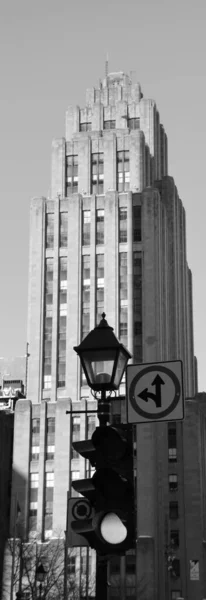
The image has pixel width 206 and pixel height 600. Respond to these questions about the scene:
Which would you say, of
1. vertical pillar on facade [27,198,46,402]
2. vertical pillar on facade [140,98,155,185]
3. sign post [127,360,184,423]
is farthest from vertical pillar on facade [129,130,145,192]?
sign post [127,360,184,423]

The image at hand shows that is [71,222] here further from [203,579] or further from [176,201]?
[203,579]

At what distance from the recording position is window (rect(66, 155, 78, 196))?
5340 inches

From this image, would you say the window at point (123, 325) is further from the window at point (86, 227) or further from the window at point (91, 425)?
the window at point (86, 227)

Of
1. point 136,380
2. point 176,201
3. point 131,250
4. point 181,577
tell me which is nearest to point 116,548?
point 136,380

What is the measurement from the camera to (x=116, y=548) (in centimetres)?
1059

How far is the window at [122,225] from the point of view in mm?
128375

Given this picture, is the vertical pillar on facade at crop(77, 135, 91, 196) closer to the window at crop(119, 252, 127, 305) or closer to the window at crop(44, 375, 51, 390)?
the window at crop(119, 252, 127, 305)

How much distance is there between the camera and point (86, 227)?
131m

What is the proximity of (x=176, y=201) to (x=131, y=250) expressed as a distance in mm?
23656

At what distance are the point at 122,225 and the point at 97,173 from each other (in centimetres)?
1037

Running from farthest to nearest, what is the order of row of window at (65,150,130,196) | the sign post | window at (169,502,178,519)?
row of window at (65,150,130,196) → window at (169,502,178,519) → the sign post

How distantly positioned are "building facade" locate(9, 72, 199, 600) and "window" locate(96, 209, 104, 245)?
0.60 ft

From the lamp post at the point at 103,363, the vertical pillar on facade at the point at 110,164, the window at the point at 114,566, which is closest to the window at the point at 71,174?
the vertical pillar on facade at the point at 110,164

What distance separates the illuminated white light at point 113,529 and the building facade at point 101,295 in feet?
341
